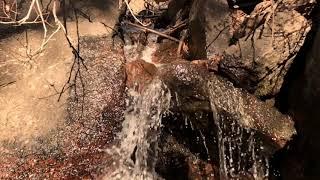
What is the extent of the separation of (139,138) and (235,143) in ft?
→ 3.67

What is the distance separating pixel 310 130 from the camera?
391 cm

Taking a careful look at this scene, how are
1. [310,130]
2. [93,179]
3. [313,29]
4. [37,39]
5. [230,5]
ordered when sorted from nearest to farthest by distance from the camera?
[310,130] → [313,29] → [93,179] → [230,5] → [37,39]

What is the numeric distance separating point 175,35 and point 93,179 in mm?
2190

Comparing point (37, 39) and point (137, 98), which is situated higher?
point (37, 39)

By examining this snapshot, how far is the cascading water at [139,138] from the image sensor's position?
4797 millimetres

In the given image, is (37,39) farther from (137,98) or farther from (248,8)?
(248,8)

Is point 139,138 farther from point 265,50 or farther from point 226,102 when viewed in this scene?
point 265,50

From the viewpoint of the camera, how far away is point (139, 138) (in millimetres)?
4914

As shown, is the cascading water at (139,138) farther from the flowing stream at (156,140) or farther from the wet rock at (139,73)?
the wet rock at (139,73)

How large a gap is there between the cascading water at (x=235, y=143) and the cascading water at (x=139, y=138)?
732 mm

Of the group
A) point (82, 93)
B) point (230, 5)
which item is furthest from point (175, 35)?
point (82, 93)

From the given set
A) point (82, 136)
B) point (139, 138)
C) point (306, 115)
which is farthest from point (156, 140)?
point (306, 115)

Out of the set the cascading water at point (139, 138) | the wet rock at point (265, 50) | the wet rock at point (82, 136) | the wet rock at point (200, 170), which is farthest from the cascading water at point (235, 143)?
the wet rock at point (82, 136)

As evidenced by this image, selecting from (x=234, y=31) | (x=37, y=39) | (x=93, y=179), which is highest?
(x=234, y=31)
